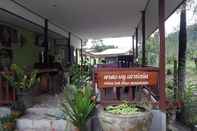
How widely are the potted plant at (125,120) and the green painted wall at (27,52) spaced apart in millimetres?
7800

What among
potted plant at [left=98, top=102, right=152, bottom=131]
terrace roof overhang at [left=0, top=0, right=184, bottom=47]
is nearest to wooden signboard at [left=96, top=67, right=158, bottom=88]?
potted plant at [left=98, top=102, right=152, bottom=131]

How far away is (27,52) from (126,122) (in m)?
9.39

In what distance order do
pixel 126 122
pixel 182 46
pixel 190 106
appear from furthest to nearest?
pixel 182 46, pixel 190 106, pixel 126 122

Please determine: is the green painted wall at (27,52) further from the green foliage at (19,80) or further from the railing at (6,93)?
the green foliage at (19,80)

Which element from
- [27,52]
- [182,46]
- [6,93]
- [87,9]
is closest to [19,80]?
[6,93]

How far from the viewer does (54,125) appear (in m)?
5.46

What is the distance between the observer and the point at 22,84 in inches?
237

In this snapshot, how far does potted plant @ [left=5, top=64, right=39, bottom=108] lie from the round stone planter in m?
2.23

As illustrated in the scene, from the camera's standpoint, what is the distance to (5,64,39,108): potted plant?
19.6 ft

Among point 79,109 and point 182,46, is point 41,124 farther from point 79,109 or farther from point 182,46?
point 182,46

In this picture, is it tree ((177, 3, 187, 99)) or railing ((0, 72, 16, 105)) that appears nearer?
railing ((0, 72, 16, 105))

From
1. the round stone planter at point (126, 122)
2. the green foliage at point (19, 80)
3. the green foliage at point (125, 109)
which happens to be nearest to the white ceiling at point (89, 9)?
the green foliage at point (19, 80)

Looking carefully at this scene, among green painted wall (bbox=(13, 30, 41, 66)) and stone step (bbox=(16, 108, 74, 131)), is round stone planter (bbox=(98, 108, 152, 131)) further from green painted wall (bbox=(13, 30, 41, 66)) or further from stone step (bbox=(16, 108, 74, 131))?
green painted wall (bbox=(13, 30, 41, 66))

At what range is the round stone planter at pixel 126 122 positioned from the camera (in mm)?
4246
